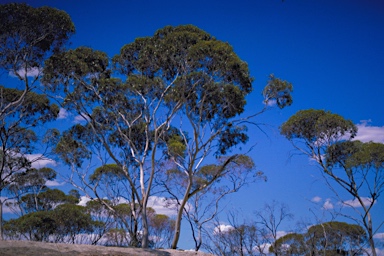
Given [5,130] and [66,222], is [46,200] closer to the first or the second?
[66,222]

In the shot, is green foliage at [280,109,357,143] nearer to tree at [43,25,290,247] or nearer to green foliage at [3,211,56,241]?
tree at [43,25,290,247]

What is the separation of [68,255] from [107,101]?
7924mm

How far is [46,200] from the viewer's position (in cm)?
2766

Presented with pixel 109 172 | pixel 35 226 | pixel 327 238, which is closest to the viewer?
pixel 327 238

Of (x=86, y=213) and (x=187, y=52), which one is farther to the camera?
(x=86, y=213)

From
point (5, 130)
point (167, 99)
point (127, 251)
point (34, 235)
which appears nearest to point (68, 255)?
point (127, 251)

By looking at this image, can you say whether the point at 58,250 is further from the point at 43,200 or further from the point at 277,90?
the point at 43,200

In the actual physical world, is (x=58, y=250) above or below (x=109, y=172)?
below

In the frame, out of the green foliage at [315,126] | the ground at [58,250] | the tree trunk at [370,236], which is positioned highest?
the green foliage at [315,126]

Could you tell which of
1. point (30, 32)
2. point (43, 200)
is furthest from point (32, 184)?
point (30, 32)

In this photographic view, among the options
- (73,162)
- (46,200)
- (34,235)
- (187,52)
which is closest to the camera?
(187,52)

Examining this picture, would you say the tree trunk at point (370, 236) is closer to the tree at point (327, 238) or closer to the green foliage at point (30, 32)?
the tree at point (327, 238)

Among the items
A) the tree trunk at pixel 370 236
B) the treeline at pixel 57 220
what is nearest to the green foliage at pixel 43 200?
the treeline at pixel 57 220

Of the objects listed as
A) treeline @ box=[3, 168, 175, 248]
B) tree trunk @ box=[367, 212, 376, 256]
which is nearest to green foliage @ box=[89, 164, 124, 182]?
treeline @ box=[3, 168, 175, 248]
